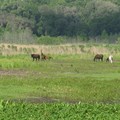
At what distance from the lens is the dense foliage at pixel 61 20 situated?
309ft

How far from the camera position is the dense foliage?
94.1 meters

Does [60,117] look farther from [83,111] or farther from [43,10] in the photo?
[43,10]

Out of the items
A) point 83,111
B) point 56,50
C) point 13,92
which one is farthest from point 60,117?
point 56,50

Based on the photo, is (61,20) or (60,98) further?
(61,20)

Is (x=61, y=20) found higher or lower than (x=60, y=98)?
higher

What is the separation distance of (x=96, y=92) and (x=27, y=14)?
8047 centimetres

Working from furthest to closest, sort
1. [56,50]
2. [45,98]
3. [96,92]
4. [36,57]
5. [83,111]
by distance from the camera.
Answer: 1. [56,50]
2. [36,57]
3. [96,92]
4. [45,98]
5. [83,111]

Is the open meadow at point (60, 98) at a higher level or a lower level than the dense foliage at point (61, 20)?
lower

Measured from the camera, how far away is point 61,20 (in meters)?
95.6

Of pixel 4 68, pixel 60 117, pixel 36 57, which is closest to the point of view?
pixel 60 117

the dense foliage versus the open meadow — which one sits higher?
the dense foliage

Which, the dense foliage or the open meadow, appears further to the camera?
the dense foliage

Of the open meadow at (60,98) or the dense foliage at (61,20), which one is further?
the dense foliage at (61,20)

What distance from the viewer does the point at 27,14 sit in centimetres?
10019
